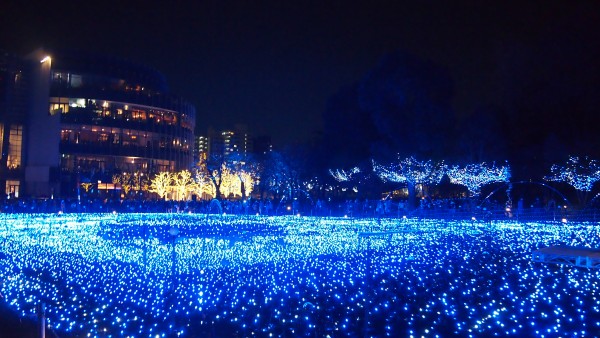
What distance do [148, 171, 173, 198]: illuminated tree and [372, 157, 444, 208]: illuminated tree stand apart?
3960cm

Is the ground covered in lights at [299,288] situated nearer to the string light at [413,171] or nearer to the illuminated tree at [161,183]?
the string light at [413,171]

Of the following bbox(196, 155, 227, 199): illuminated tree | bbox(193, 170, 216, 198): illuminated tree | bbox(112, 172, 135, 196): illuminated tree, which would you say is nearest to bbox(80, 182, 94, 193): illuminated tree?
bbox(112, 172, 135, 196): illuminated tree

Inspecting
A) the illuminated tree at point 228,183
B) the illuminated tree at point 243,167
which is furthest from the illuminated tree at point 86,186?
the illuminated tree at point 243,167

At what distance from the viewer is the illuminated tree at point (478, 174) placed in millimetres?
41531

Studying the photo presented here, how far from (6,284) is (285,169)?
5418 cm

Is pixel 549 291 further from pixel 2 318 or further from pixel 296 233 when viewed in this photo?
pixel 296 233

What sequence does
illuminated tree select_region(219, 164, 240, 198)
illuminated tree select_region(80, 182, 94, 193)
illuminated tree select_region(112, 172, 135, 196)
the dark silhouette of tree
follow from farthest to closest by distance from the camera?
1. illuminated tree select_region(112, 172, 135, 196)
2. illuminated tree select_region(219, 164, 240, 198)
3. illuminated tree select_region(80, 182, 94, 193)
4. the dark silhouette of tree

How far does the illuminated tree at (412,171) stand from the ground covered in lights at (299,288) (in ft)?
75.5

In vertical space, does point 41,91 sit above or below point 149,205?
above

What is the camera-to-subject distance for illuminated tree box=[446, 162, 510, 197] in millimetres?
41531

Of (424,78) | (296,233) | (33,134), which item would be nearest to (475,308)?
(296,233)

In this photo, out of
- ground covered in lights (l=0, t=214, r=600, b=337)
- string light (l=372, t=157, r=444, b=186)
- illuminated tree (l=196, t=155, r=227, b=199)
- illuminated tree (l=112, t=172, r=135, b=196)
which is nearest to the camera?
ground covered in lights (l=0, t=214, r=600, b=337)

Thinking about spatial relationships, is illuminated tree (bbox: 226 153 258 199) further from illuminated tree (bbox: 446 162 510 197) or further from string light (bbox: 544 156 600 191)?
string light (bbox: 544 156 600 191)

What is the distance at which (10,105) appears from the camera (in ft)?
233
